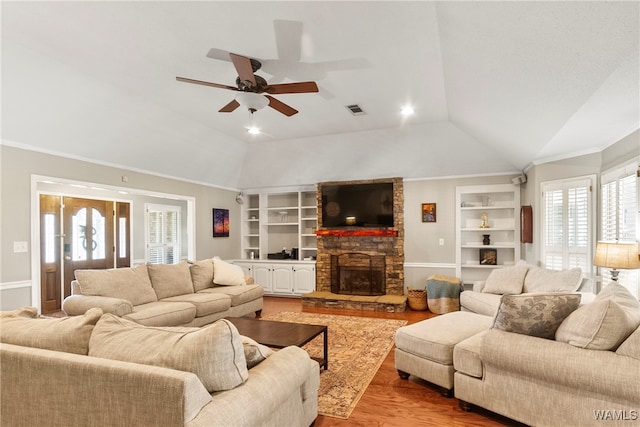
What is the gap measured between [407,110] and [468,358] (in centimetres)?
323

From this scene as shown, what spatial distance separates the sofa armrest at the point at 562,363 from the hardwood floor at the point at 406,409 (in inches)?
16.9

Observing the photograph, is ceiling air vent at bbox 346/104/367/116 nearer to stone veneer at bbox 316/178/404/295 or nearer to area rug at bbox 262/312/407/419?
stone veneer at bbox 316/178/404/295

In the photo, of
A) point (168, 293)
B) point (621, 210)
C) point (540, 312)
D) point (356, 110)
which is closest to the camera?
point (540, 312)

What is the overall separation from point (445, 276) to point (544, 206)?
6.54 ft

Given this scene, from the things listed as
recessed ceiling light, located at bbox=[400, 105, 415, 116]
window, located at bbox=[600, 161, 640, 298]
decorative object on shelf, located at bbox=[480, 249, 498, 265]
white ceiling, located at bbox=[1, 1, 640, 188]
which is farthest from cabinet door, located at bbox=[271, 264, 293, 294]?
window, located at bbox=[600, 161, 640, 298]

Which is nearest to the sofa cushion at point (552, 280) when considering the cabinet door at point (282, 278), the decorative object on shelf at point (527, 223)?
the decorative object on shelf at point (527, 223)

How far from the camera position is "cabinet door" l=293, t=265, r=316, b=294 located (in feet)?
23.9

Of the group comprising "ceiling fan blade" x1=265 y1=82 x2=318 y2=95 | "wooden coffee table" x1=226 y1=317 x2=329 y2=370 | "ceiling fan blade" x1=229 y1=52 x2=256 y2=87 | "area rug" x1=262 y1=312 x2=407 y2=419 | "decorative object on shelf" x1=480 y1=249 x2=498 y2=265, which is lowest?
"area rug" x1=262 y1=312 x2=407 y2=419

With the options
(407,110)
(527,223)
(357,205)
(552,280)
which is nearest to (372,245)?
(357,205)

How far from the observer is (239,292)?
17.2 ft

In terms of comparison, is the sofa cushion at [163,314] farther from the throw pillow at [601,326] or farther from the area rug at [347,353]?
the throw pillow at [601,326]

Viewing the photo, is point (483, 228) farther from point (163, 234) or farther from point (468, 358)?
point (163, 234)

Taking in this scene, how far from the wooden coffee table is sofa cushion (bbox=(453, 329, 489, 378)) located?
1.21 meters

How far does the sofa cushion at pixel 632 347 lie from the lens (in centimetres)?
207
